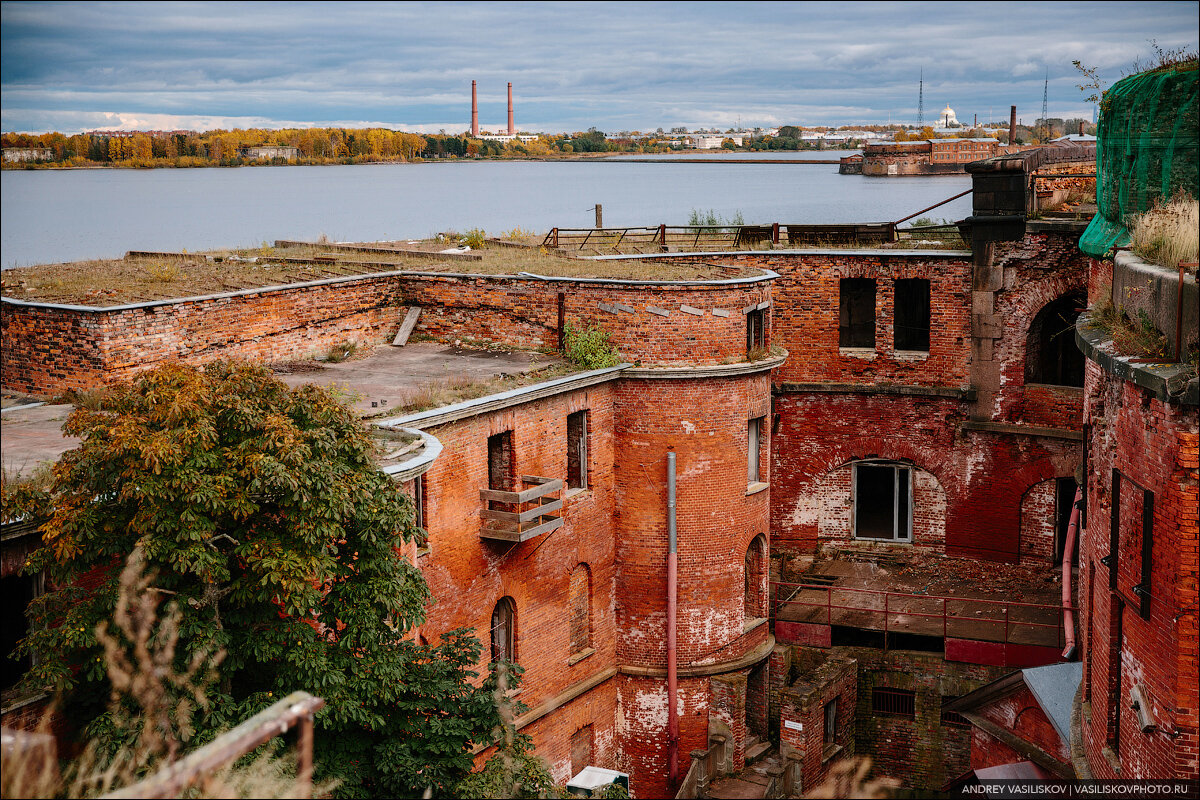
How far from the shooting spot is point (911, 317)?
27.2 m

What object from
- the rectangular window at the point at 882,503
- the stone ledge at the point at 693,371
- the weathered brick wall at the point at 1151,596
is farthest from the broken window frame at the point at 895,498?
the weathered brick wall at the point at 1151,596

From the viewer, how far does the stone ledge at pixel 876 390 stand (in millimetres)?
25766

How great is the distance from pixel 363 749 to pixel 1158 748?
27.7ft

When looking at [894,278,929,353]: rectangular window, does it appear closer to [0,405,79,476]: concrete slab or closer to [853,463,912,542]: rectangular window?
[853,463,912,542]: rectangular window

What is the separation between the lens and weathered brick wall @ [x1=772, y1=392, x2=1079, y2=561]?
84.4ft

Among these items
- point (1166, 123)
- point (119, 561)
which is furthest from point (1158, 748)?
point (119, 561)

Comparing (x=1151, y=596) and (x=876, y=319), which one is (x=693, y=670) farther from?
(x=1151, y=596)

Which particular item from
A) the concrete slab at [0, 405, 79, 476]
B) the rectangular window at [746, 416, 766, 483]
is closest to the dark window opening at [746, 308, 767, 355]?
the rectangular window at [746, 416, 766, 483]

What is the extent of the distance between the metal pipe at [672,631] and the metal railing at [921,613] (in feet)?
10.0

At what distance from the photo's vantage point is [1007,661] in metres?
22.5

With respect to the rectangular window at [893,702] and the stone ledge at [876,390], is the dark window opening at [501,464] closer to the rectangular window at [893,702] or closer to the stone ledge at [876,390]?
the stone ledge at [876,390]

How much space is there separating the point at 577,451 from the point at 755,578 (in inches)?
194

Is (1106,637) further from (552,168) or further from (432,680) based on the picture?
(552,168)

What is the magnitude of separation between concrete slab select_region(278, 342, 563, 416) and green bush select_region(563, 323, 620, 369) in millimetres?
387
